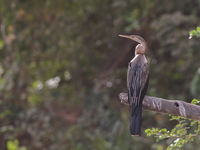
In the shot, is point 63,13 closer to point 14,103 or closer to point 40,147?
point 14,103

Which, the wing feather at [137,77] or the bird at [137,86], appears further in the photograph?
the wing feather at [137,77]

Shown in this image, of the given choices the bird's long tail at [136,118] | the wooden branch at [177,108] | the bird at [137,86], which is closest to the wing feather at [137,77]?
the bird at [137,86]

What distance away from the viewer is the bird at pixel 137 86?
3.22 metres

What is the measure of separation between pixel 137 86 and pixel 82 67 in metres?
3.71

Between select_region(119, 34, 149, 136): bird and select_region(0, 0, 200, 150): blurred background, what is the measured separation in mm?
2423

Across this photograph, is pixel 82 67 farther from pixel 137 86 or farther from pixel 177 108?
pixel 177 108

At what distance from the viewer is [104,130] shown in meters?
6.37

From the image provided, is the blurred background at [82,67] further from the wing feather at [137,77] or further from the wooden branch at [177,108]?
the wooden branch at [177,108]

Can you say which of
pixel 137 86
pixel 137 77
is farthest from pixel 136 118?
pixel 137 77

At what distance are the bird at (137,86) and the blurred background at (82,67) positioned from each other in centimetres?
242

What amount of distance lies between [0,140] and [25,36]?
172 centimetres

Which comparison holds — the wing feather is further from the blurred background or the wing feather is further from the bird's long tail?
the blurred background

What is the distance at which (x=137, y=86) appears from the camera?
3.47 metres

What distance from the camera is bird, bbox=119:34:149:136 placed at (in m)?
3.22
